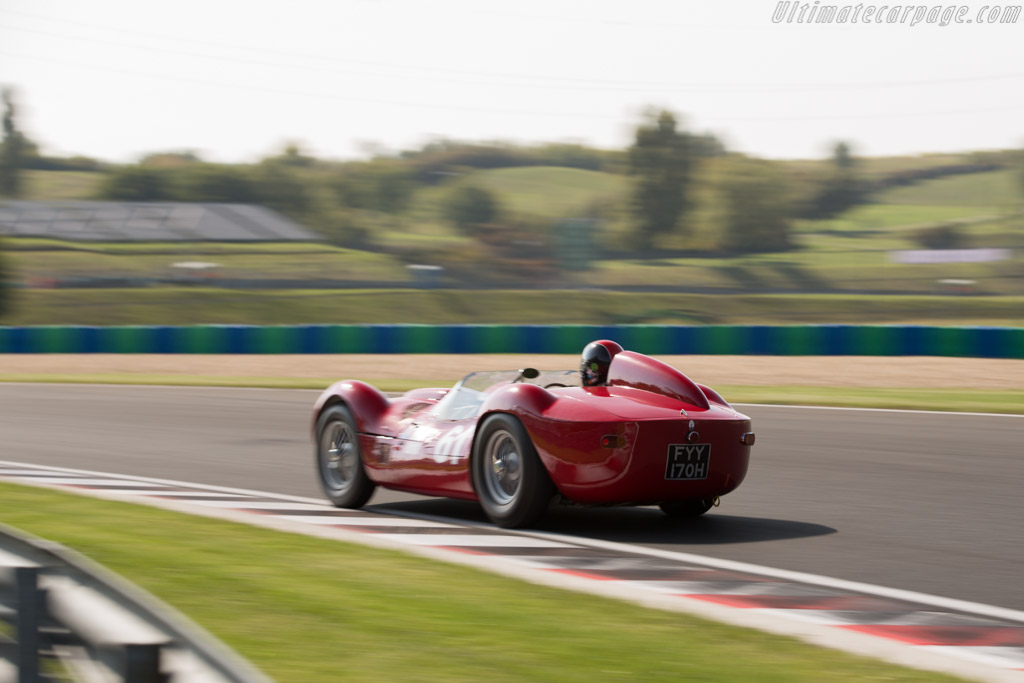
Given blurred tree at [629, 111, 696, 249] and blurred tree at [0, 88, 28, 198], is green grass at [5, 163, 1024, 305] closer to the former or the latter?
blurred tree at [629, 111, 696, 249]

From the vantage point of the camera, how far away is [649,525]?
7.73 metres

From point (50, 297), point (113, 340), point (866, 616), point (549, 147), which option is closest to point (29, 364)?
point (113, 340)

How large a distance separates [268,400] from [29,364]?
1361 centimetres

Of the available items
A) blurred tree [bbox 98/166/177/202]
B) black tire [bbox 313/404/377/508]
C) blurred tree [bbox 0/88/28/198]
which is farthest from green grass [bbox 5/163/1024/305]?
black tire [bbox 313/404/377/508]

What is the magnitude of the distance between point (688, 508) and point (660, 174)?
2995 inches

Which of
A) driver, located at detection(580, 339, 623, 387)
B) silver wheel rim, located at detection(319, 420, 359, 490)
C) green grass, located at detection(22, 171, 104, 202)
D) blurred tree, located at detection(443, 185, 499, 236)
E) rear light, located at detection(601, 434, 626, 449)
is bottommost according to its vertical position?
silver wheel rim, located at detection(319, 420, 359, 490)

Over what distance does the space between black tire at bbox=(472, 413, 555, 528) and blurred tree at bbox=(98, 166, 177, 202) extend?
77798mm

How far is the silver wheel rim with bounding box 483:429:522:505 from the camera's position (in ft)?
24.2

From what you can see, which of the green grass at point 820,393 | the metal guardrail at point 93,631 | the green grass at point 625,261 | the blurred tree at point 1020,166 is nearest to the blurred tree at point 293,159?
the green grass at point 625,261

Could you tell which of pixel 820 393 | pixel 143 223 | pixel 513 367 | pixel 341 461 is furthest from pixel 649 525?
pixel 143 223

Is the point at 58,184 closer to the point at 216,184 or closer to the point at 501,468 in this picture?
the point at 216,184

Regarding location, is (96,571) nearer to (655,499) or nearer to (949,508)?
(655,499)

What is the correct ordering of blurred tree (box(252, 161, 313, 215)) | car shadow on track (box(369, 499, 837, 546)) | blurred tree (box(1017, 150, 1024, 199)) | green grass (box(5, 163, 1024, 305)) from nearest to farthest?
car shadow on track (box(369, 499, 837, 546)) < green grass (box(5, 163, 1024, 305)) < blurred tree (box(252, 161, 313, 215)) < blurred tree (box(1017, 150, 1024, 199))

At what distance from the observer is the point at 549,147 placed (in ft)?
393
